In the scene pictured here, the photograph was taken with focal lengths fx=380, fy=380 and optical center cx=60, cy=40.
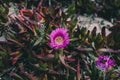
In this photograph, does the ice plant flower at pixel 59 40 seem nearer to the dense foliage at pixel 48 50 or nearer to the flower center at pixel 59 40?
the flower center at pixel 59 40

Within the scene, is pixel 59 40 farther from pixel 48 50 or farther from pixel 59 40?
pixel 48 50

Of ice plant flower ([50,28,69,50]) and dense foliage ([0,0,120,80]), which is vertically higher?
ice plant flower ([50,28,69,50])

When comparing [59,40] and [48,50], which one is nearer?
[59,40]

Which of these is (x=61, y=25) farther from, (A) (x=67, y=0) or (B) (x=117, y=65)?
(A) (x=67, y=0)

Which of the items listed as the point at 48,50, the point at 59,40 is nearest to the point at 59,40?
the point at 59,40

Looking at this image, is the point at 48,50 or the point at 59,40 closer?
the point at 59,40

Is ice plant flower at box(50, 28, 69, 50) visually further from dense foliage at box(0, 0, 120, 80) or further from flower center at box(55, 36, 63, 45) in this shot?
dense foliage at box(0, 0, 120, 80)

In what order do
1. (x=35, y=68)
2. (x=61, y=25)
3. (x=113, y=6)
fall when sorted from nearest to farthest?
(x=35, y=68)
(x=61, y=25)
(x=113, y=6)

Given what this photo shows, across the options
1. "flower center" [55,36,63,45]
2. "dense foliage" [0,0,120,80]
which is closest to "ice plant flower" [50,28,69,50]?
"flower center" [55,36,63,45]

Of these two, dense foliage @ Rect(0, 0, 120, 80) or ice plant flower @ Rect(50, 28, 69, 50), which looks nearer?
ice plant flower @ Rect(50, 28, 69, 50)

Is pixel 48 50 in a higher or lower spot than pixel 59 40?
lower

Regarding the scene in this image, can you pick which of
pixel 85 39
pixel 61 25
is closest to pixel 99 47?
pixel 85 39
